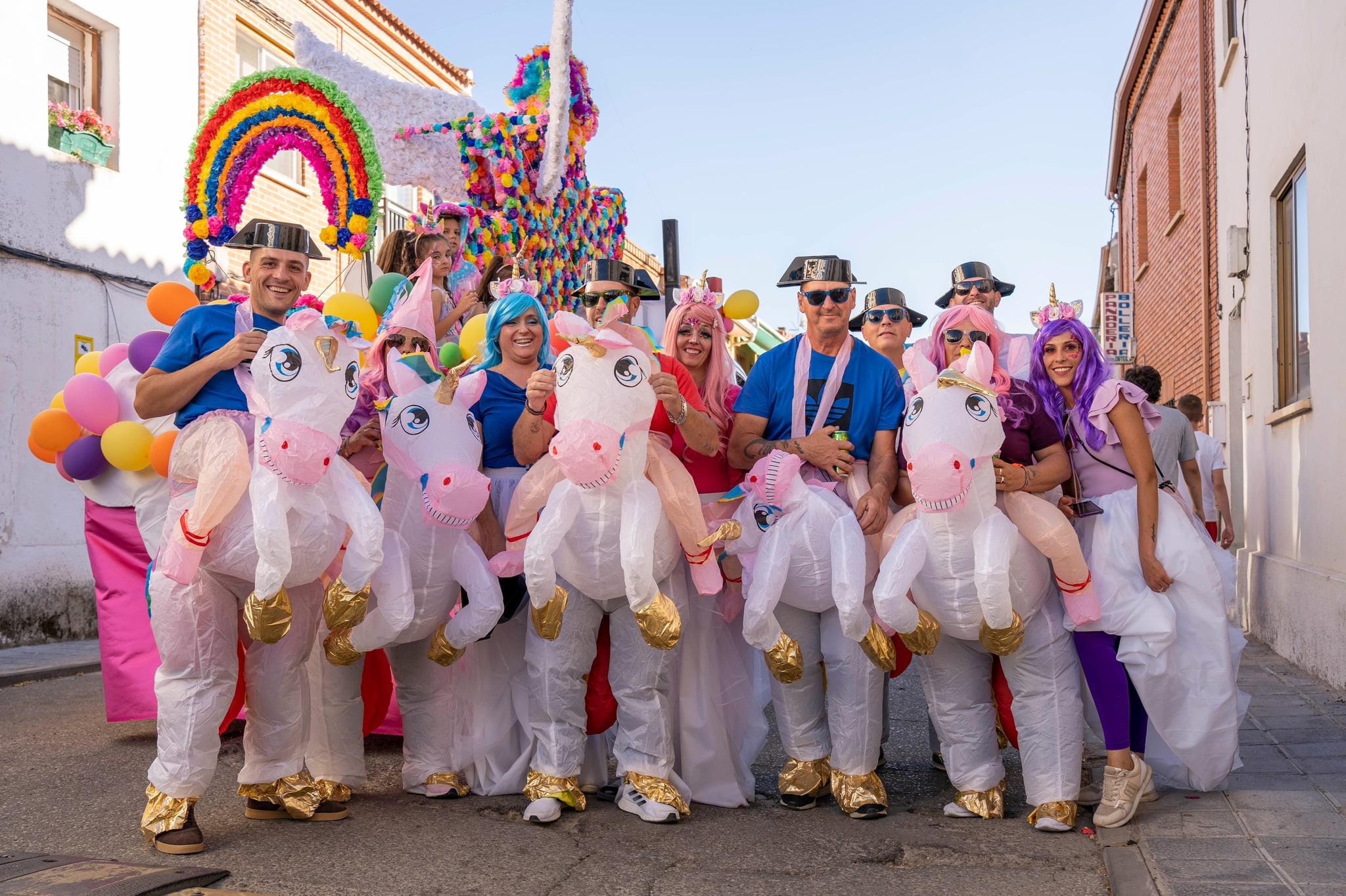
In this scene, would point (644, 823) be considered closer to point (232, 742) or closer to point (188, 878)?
point (188, 878)

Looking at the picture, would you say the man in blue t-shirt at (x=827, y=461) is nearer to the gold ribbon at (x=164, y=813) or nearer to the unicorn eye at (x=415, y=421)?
the unicorn eye at (x=415, y=421)

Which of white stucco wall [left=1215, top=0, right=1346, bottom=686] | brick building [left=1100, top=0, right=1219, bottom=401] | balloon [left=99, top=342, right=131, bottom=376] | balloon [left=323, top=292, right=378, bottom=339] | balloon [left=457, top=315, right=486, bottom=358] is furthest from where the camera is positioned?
brick building [left=1100, top=0, right=1219, bottom=401]

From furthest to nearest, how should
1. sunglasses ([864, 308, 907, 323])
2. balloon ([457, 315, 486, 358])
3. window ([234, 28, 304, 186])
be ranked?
window ([234, 28, 304, 186]) < sunglasses ([864, 308, 907, 323]) < balloon ([457, 315, 486, 358])

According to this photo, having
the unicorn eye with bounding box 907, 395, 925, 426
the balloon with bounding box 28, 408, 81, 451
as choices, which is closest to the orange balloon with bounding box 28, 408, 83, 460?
the balloon with bounding box 28, 408, 81, 451

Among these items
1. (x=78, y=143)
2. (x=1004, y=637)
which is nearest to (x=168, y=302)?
(x=1004, y=637)

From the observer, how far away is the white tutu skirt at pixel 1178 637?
3857mm

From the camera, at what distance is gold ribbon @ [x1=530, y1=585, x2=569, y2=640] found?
12.8 ft

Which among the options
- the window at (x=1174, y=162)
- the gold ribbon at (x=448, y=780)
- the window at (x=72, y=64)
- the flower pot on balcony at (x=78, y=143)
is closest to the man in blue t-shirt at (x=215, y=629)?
the gold ribbon at (x=448, y=780)

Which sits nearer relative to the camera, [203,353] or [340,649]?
[203,353]

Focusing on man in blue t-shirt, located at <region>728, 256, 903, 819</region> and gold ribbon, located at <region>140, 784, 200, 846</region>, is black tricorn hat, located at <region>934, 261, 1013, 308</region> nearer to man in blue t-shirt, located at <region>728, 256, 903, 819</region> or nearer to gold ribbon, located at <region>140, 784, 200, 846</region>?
man in blue t-shirt, located at <region>728, 256, 903, 819</region>

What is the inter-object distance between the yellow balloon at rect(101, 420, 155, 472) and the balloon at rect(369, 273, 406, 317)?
1.13m

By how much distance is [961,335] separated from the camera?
427cm

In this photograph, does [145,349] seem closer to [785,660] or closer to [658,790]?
[658,790]

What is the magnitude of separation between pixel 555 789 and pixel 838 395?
5.79ft
